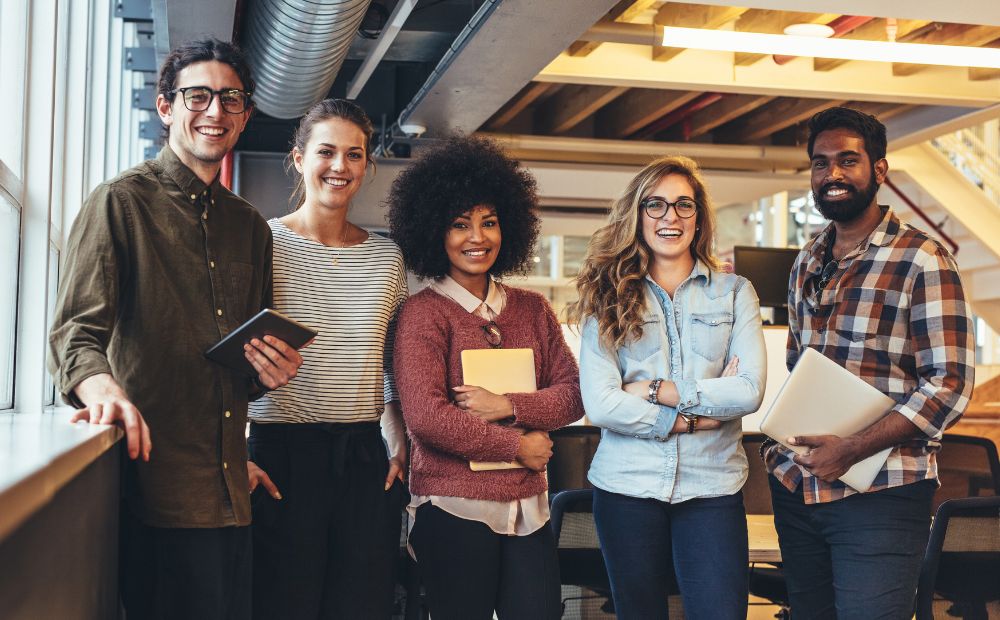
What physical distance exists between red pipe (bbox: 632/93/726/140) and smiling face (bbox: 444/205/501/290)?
4.45m

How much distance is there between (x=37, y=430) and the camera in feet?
5.49

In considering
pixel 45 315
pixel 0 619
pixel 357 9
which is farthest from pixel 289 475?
pixel 357 9

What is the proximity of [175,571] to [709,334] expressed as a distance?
1378 millimetres

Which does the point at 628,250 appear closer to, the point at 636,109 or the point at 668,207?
the point at 668,207

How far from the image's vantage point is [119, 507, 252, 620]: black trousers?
1.99 meters

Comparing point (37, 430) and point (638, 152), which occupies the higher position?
Answer: point (638, 152)

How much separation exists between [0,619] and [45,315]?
5.18 feet

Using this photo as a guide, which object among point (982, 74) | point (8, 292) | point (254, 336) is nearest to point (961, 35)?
point (982, 74)

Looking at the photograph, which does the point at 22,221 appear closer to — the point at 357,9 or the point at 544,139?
the point at 357,9

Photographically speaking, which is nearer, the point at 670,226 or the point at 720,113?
the point at 670,226

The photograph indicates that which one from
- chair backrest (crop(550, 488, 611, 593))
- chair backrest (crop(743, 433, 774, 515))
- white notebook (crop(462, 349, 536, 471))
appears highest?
white notebook (crop(462, 349, 536, 471))

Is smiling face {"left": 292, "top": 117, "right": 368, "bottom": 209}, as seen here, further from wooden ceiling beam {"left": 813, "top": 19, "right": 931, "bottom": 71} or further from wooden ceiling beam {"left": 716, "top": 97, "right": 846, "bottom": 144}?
wooden ceiling beam {"left": 716, "top": 97, "right": 846, "bottom": 144}

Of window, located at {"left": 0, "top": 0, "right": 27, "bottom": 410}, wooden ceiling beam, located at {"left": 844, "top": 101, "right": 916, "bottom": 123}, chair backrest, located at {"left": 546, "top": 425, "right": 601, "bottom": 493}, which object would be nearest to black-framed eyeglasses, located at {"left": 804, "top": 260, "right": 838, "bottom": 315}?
chair backrest, located at {"left": 546, "top": 425, "right": 601, "bottom": 493}

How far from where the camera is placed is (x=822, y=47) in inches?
182
